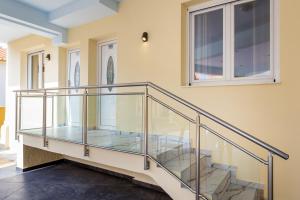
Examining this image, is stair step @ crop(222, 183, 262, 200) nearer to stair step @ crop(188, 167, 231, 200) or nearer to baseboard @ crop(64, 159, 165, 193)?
stair step @ crop(188, 167, 231, 200)

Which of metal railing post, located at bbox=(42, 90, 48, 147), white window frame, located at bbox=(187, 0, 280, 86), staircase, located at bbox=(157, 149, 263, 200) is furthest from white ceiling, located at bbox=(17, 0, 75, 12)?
staircase, located at bbox=(157, 149, 263, 200)

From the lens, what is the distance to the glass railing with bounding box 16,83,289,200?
7.84ft

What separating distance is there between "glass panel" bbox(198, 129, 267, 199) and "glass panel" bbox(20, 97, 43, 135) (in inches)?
135

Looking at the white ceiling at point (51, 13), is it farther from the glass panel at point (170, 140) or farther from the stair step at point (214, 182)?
the stair step at point (214, 182)

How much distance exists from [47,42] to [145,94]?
14.6 ft

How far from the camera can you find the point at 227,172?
2770 mm

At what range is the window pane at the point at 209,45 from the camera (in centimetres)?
352

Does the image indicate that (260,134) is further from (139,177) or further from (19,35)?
(19,35)

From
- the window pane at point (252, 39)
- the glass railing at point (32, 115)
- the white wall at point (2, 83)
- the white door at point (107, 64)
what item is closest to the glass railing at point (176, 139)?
the glass railing at point (32, 115)

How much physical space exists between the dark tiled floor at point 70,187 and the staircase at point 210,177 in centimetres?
129

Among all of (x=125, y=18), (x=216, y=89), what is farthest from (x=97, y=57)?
(x=216, y=89)

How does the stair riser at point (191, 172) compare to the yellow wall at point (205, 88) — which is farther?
the yellow wall at point (205, 88)

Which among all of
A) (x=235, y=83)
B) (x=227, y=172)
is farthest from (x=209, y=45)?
(x=227, y=172)

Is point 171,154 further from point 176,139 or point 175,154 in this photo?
point 176,139
